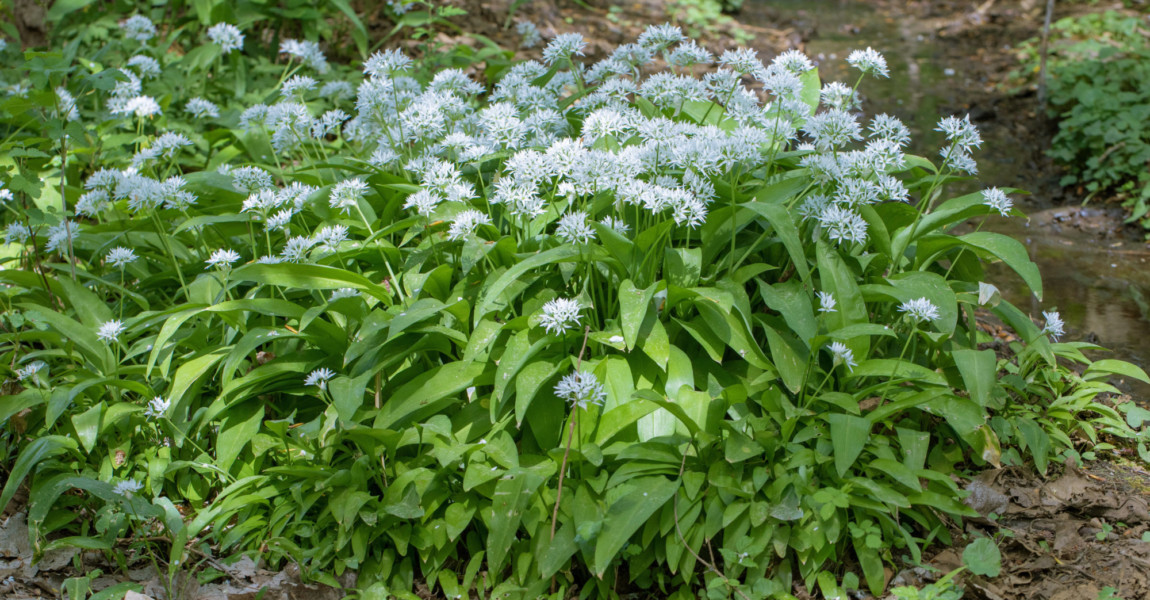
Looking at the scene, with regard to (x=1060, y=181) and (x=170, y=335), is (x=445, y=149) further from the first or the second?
A: (x=1060, y=181)

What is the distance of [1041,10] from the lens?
793cm

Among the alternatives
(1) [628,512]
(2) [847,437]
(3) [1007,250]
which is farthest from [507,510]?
(3) [1007,250]

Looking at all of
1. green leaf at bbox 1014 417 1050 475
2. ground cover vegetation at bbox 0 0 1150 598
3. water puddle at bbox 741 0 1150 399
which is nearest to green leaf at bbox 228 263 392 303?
ground cover vegetation at bbox 0 0 1150 598

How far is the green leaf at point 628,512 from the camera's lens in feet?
6.69

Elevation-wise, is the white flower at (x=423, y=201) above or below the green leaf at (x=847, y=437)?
above

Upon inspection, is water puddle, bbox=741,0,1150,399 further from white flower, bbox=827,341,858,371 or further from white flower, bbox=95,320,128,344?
white flower, bbox=95,320,128,344

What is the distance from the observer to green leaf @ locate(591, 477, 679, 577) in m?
2.04

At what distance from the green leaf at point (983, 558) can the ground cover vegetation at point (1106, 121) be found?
3.18 metres

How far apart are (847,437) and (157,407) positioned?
1931mm

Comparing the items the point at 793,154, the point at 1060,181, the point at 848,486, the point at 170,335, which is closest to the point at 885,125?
the point at 793,154

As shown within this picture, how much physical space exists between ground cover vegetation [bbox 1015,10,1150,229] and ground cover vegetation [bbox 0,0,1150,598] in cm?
237

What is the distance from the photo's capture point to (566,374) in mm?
2354

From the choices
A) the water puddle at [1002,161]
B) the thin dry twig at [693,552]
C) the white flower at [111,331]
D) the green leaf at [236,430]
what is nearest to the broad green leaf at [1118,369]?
the water puddle at [1002,161]

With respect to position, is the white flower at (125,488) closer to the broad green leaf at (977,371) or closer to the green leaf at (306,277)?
the green leaf at (306,277)
